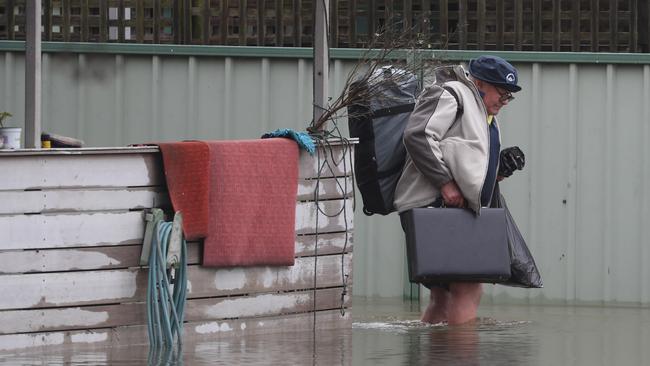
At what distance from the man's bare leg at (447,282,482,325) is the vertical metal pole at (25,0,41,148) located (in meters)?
2.88

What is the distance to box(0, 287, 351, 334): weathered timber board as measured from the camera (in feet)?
25.9

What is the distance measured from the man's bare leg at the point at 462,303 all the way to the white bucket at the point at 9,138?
9.79ft

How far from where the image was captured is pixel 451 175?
9156 millimetres

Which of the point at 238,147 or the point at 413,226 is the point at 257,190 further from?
the point at 413,226

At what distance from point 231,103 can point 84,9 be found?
54.3 inches

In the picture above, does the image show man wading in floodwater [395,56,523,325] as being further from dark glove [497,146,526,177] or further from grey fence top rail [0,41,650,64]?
grey fence top rail [0,41,650,64]

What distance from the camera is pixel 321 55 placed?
9414mm

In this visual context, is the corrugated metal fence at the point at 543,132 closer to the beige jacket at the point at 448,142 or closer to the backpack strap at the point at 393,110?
the backpack strap at the point at 393,110

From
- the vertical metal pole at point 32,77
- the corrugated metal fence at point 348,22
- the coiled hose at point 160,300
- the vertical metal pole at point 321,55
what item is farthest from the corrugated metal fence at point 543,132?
the coiled hose at point 160,300

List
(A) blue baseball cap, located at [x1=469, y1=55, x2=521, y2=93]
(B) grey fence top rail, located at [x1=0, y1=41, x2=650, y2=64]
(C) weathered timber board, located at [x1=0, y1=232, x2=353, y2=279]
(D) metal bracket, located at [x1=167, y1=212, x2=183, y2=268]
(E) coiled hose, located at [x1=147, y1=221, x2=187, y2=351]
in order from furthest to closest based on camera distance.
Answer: (B) grey fence top rail, located at [x1=0, y1=41, x2=650, y2=64]
(A) blue baseball cap, located at [x1=469, y1=55, x2=521, y2=93]
(D) metal bracket, located at [x1=167, y1=212, x2=183, y2=268]
(E) coiled hose, located at [x1=147, y1=221, x2=187, y2=351]
(C) weathered timber board, located at [x1=0, y1=232, x2=353, y2=279]

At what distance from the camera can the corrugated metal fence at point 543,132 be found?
39.5 feet

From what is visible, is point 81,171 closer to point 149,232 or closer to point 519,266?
point 149,232

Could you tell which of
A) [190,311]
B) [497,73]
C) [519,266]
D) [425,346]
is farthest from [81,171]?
[519,266]

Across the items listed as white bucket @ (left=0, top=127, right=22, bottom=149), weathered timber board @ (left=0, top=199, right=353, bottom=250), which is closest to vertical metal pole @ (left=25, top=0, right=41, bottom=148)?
white bucket @ (left=0, top=127, right=22, bottom=149)
